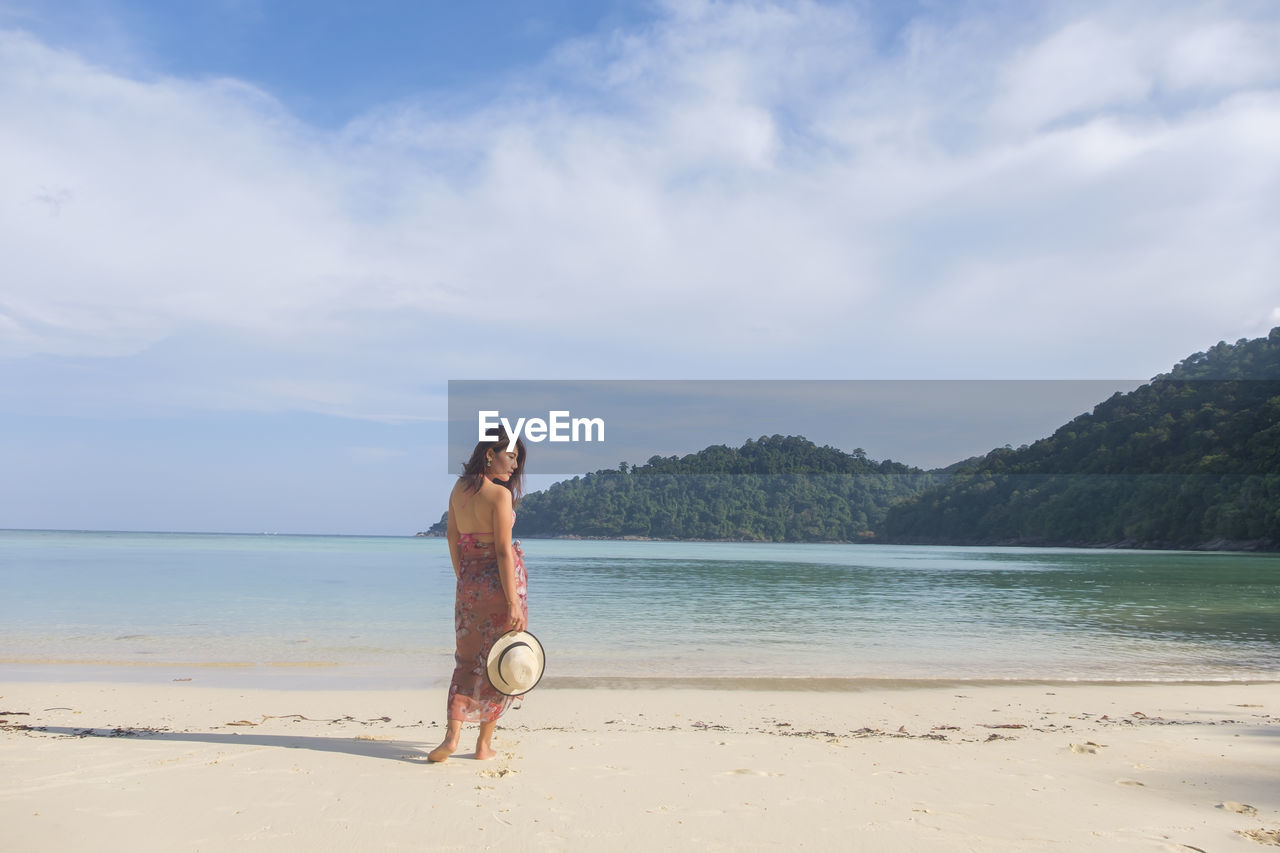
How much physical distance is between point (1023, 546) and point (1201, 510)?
28048 millimetres

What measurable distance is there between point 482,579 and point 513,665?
50 centimetres

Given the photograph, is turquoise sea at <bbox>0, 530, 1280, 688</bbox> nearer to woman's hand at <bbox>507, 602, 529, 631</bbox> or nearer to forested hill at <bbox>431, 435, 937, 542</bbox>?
woman's hand at <bbox>507, 602, 529, 631</bbox>

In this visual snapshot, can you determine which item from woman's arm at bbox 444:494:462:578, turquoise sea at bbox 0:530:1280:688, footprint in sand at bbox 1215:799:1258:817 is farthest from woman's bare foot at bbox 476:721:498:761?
turquoise sea at bbox 0:530:1280:688

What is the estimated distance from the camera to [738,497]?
137875 mm

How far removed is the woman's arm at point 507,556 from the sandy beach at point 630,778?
81 cm

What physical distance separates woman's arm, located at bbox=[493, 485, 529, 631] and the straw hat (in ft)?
0.29

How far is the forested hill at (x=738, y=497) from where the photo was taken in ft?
433

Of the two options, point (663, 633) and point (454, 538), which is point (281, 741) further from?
point (663, 633)

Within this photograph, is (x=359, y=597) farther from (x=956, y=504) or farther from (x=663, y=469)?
(x=663, y=469)

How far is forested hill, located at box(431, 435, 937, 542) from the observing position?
131875 millimetres

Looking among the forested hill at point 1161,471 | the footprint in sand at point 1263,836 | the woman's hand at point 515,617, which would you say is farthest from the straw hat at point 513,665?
the forested hill at point 1161,471

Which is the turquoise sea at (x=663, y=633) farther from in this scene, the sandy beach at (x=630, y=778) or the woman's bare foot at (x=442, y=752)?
the woman's bare foot at (x=442, y=752)

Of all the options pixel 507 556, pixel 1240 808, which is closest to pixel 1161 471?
pixel 1240 808

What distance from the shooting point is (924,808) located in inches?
155
